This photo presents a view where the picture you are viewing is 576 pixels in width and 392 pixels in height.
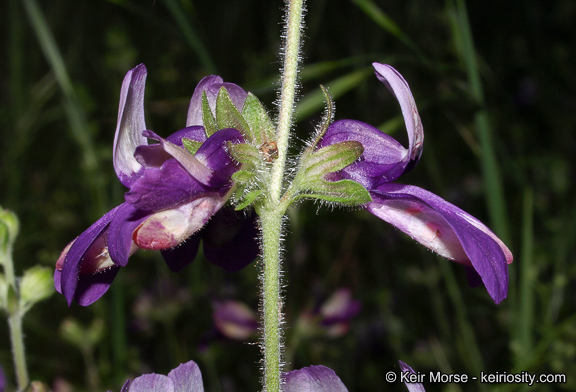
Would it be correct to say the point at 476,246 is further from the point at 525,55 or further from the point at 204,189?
the point at 525,55

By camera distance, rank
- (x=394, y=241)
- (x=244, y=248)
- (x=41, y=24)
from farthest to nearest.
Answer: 1. (x=394, y=241)
2. (x=41, y=24)
3. (x=244, y=248)

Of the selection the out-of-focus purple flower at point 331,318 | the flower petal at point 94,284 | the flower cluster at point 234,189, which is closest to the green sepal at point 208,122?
the flower cluster at point 234,189

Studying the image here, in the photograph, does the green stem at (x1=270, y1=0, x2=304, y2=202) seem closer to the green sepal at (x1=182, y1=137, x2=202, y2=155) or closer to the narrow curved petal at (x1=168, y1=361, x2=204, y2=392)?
the green sepal at (x1=182, y1=137, x2=202, y2=155)

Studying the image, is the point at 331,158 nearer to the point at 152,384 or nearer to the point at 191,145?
the point at 191,145

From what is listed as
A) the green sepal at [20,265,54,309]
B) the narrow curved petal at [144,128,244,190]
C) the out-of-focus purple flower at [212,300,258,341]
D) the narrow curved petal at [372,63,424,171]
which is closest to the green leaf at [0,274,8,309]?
the green sepal at [20,265,54,309]

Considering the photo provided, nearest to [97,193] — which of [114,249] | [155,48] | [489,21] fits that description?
[114,249]

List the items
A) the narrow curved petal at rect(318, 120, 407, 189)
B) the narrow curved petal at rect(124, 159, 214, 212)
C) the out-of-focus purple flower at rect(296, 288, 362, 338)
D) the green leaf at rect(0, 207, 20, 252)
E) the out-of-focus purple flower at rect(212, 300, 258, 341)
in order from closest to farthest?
1. the narrow curved petal at rect(124, 159, 214, 212)
2. the narrow curved petal at rect(318, 120, 407, 189)
3. the green leaf at rect(0, 207, 20, 252)
4. the out-of-focus purple flower at rect(212, 300, 258, 341)
5. the out-of-focus purple flower at rect(296, 288, 362, 338)

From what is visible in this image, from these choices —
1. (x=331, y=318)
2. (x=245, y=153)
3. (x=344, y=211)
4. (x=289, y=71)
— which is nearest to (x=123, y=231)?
(x=245, y=153)
